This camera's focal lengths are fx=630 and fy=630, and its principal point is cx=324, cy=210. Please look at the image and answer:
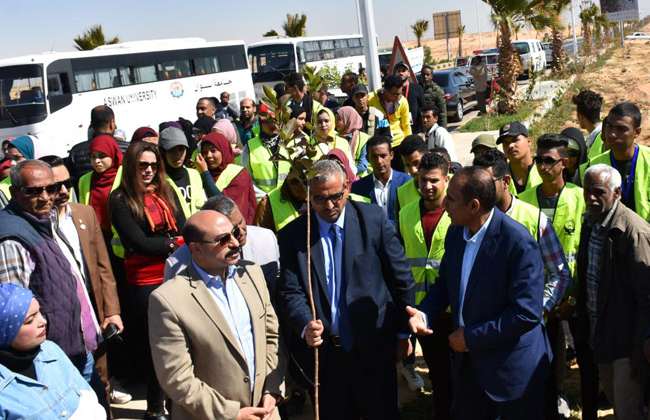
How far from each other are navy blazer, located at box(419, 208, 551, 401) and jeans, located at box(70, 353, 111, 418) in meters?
2.50

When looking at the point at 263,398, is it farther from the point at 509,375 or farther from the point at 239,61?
the point at 239,61

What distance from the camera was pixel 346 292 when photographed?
11.9ft

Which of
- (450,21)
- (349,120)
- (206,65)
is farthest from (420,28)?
(349,120)

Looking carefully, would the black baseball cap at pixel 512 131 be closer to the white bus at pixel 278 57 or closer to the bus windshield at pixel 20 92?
the bus windshield at pixel 20 92

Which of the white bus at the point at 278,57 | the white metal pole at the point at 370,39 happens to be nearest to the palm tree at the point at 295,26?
the white bus at the point at 278,57

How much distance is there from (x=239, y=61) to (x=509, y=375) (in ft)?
76.4

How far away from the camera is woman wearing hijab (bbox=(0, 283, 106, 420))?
2.58 meters

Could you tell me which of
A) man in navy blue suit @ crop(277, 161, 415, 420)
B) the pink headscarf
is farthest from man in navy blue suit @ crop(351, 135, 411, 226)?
the pink headscarf

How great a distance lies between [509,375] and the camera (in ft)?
11.1

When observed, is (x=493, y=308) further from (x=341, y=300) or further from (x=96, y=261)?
(x=96, y=261)

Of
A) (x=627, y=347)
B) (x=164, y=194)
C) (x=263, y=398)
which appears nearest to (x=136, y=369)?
(x=164, y=194)

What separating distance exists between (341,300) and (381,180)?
193cm

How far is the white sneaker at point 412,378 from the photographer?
5.25m

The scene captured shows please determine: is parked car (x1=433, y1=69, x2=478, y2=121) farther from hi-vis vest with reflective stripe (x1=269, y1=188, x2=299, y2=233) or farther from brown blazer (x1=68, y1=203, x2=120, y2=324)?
brown blazer (x1=68, y1=203, x2=120, y2=324)
